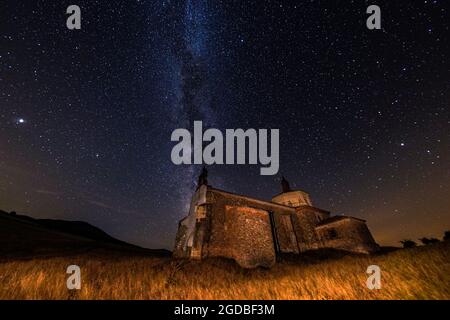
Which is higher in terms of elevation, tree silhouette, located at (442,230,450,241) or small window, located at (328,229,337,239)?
tree silhouette, located at (442,230,450,241)

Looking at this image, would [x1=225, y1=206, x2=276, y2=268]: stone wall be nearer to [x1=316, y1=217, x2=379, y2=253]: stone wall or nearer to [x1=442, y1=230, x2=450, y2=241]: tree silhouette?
[x1=316, y1=217, x2=379, y2=253]: stone wall

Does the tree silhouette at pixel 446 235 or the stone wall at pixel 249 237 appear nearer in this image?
the tree silhouette at pixel 446 235

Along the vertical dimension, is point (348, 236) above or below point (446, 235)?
below

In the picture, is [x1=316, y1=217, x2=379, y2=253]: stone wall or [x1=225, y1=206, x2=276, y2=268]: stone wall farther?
[x1=316, y1=217, x2=379, y2=253]: stone wall

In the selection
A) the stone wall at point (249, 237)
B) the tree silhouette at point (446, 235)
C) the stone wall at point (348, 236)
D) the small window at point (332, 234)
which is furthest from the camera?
the small window at point (332, 234)

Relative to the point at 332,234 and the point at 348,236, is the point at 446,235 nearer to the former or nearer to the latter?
the point at 348,236

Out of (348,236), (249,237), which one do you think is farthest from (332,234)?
(249,237)

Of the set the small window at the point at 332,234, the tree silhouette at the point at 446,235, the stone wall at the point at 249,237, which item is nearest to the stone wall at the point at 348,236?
the small window at the point at 332,234

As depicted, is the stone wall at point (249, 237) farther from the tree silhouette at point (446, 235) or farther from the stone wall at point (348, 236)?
the tree silhouette at point (446, 235)

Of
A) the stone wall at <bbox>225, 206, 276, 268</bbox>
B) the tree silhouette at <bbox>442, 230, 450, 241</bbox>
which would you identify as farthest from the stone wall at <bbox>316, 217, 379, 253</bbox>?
the tree silhouette at <bbox>442, 230, 450, 241</bbox>

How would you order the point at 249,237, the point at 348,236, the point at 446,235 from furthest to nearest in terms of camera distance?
the point at 348,236 < the point at 249,237 < the point at 446,235

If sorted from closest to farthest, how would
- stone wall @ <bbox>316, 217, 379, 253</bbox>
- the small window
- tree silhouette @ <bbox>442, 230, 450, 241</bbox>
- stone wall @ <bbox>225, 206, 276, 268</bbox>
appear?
tree silhouette @ <bbox>442, 230, 450, 241</bbox> → stone wall @ <bbox>225, 206, 276, 268</bbox> → stone wall @ <bbox>316, 217, 379, 253</bbox> → the small window

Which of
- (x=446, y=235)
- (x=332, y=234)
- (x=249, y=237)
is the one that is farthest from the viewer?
(x=332, y=234)
